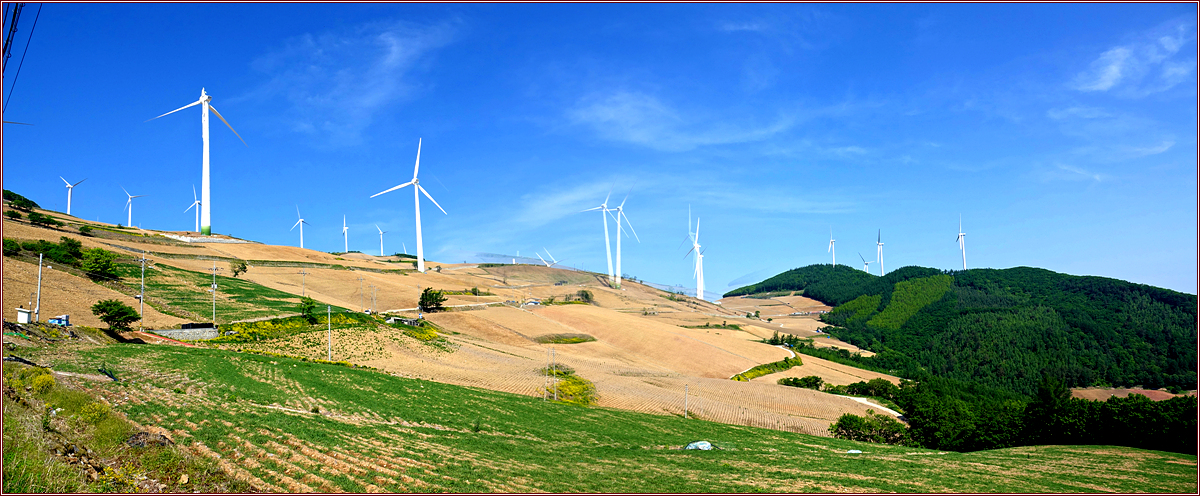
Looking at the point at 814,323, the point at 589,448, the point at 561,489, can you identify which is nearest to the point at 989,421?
the point at 589,448

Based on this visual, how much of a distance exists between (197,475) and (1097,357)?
579 feet

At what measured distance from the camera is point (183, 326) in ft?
209

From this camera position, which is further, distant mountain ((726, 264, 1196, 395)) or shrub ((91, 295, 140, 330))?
distant mountain ((726, 264, 1196, 395))

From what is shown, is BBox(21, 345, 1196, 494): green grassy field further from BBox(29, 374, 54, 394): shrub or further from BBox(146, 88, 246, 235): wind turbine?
BBox(146, 88, 246, 235): wind turbine

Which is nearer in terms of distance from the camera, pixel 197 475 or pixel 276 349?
pixel 197 475

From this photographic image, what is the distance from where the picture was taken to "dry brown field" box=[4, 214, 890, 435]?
6247 cm

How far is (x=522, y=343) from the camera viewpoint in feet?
311

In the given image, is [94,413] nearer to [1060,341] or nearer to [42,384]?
[42,384]

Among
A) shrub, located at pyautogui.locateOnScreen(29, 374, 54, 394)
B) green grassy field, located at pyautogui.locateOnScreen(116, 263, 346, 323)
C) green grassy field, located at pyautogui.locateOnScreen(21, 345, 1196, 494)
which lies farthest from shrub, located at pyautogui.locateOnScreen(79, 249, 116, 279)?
shrub, located at pyautogui.locateOnScreen(29, 374, 54, 394)

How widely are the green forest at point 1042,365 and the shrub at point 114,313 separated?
213 feet

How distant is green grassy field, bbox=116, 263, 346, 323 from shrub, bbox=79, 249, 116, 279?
8.57 ft

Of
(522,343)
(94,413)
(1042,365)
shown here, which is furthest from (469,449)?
(1042,365)

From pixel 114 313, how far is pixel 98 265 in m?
28.8

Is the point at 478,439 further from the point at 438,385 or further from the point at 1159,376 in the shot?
the point at 1159,376
